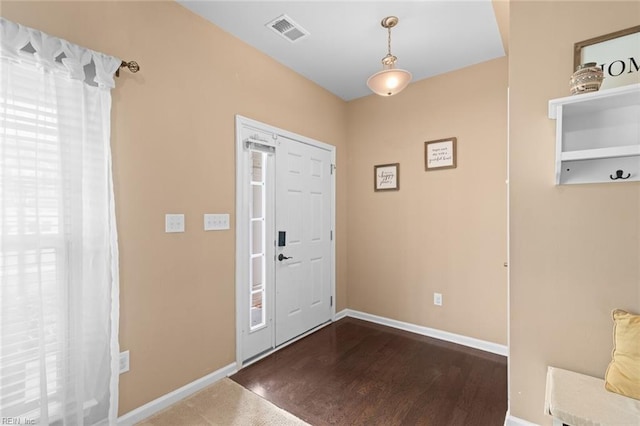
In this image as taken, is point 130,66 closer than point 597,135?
No

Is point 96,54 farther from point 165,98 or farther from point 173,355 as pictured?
point 173,355

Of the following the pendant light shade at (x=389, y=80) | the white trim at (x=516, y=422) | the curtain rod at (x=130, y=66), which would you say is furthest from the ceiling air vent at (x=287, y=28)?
the white trim at (x=516, y=422)

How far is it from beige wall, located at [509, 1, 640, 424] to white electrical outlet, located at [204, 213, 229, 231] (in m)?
2.01

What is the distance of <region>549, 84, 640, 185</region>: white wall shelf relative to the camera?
4.16 feet

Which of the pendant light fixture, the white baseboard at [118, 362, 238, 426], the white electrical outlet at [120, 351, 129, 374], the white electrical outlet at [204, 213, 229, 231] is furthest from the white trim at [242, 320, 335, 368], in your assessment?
the pendant light fixture

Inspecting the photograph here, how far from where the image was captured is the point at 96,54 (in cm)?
157

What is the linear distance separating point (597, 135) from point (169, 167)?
250 cm

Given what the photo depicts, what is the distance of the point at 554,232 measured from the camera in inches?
59.3

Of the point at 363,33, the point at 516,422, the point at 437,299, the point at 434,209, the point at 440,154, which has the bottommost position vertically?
the point at 516,422

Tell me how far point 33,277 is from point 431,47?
10.7 ft

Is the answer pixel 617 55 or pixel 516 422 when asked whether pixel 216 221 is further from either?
pixel 617 55

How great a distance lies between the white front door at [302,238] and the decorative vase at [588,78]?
7.19ft

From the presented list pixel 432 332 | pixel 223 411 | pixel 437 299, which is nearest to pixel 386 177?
pixel 437 299

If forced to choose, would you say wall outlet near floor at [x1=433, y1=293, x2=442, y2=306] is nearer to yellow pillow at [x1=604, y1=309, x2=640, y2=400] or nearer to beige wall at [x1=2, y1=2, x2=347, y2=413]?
yellow pillow at [x1=604, y1=309, x2=640, y2=400]
